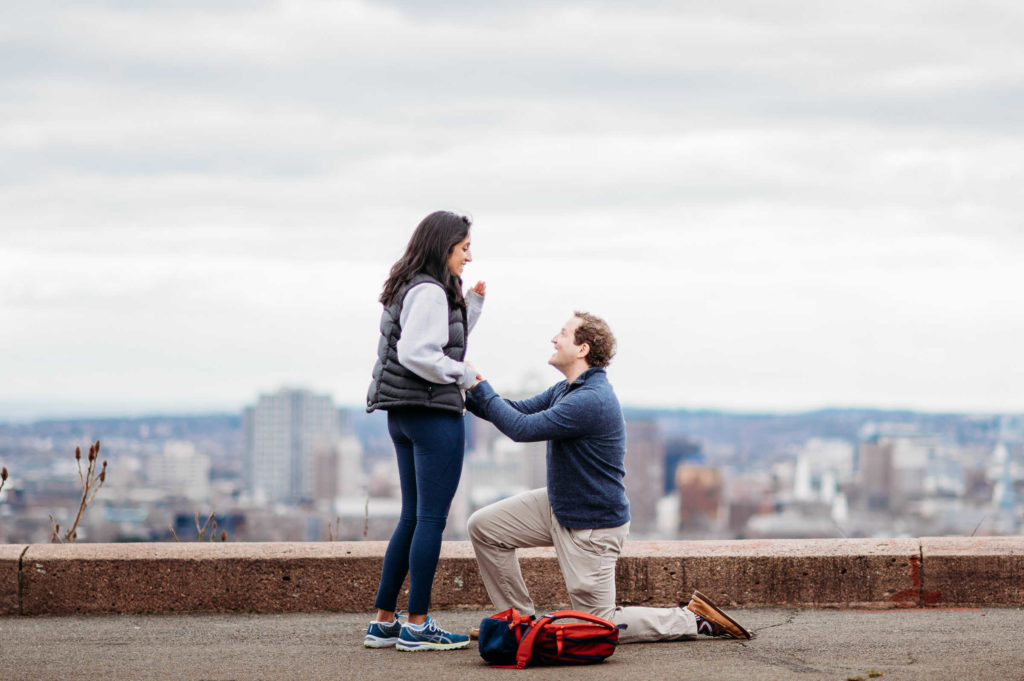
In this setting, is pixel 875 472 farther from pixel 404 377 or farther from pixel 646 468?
pixel 404 377

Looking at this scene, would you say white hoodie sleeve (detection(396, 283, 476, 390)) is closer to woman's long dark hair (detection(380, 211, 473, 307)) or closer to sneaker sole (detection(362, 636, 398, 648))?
woman's long dark hair (detection(380, 211, 473, 307))

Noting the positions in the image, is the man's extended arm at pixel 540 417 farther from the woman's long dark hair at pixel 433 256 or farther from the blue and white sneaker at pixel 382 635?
the blue and white sneaker at pixel 382 635

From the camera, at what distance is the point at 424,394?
5562 mm

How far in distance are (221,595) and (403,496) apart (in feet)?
5.39

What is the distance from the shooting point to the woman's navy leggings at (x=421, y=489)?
563cm

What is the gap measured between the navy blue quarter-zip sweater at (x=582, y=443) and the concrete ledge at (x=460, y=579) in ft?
4.47

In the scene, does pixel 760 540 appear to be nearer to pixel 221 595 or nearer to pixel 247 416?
pixel 221 595

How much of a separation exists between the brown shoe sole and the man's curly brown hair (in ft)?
3.81

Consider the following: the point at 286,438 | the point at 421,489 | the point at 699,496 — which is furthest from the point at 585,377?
the point at 699,496

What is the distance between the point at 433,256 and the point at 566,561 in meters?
1.43

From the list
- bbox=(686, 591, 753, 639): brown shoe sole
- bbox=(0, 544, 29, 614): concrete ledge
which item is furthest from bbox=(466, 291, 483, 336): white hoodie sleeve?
bbox=(0, 544, 29, 614): concrete ledge

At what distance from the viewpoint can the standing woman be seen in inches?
218

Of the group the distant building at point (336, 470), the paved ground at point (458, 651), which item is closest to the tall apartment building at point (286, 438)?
the distant building at point (336, 470)

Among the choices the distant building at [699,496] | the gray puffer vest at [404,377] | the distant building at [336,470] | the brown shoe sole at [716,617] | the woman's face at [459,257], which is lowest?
the distant building at [699,496]
